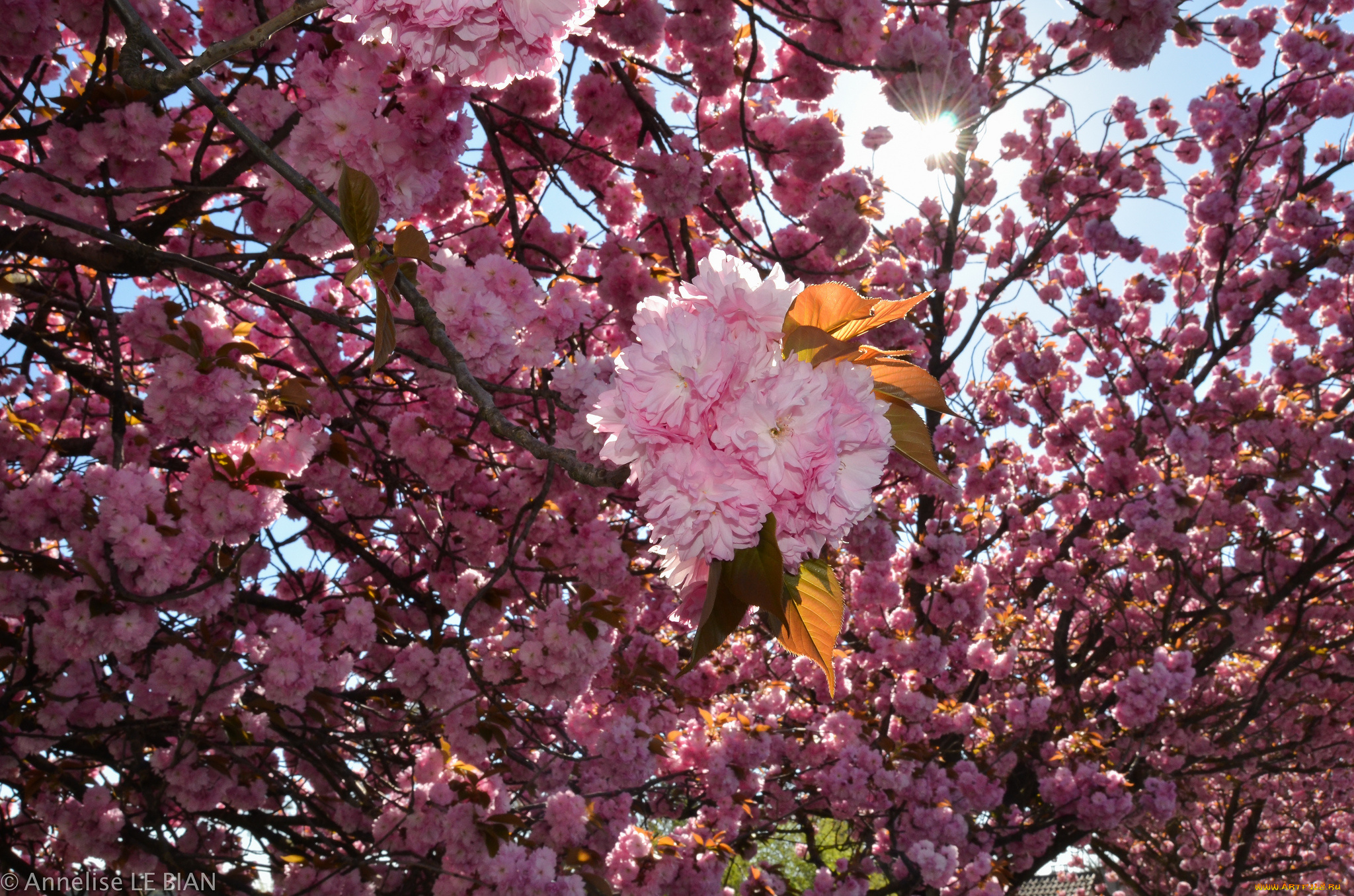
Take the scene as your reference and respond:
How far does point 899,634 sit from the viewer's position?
19.5 feet

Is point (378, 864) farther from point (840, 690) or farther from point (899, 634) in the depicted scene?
point (899, 634)

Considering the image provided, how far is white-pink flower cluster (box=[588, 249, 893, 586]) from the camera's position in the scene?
2.76 ft

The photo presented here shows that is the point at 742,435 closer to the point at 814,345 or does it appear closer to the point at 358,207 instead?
the point at 814,345

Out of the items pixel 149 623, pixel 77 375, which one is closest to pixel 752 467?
pixel 149 623

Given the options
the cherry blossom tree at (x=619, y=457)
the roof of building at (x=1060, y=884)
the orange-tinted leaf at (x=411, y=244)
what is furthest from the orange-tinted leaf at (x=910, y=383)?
the roof of building at (x=1060, y=884)

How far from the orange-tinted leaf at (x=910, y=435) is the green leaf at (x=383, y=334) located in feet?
2.17

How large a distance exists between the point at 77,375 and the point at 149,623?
1.10 meters

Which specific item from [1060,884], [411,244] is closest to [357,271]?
[411,244]

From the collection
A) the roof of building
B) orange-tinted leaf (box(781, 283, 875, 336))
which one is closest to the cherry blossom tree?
orange-tinted leaf (box(781, 283, 875, 336))

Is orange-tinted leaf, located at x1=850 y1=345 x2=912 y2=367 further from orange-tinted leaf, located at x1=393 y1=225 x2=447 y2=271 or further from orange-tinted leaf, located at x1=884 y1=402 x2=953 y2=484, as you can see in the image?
orange-tinted leaf, located at x1=393 y1=225 x2=447 y2=271

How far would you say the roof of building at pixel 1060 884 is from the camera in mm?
13484

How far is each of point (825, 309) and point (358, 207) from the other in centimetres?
73

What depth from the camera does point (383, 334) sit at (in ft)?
3.36

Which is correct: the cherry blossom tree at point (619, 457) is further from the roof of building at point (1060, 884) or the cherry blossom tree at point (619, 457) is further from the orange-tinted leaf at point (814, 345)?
the roof of building at point (1060, 884)
